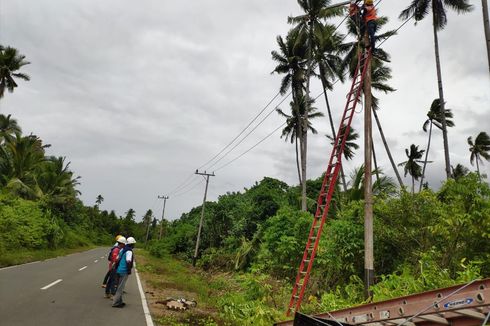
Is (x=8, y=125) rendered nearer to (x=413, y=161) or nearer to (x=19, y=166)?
(x=19, y=166)

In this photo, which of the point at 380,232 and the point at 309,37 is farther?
the point at 309,37

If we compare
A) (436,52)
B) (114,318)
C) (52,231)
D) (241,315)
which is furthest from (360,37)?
(52,231)

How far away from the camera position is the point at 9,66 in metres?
31.2

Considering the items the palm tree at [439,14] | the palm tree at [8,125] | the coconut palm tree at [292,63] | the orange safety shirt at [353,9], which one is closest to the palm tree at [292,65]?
the coconut palm tree at [292,63]

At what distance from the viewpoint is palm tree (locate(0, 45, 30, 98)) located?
30953 mm

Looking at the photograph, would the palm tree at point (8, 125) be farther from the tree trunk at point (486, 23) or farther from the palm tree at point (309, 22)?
the tree trunk at point (486, 23)

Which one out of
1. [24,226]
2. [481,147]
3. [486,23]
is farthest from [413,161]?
[24,226]

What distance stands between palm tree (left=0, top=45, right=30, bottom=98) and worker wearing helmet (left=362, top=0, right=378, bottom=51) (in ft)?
109

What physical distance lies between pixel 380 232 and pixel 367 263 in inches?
116

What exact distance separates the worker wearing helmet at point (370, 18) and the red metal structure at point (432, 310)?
7130 millimetres

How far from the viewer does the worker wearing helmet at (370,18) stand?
359 inches

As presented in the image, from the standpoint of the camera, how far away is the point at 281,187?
33781mm

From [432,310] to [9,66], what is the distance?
124ft

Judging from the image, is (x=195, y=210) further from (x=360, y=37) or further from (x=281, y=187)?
(x=360, y=37)
